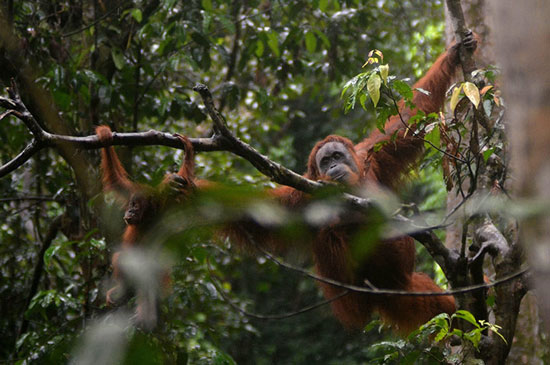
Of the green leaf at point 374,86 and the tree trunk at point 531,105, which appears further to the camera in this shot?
the green leaf at point 374,86

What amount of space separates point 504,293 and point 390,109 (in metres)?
1.06

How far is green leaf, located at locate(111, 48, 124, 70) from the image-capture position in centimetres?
A: 454

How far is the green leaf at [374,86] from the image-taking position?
2524 mm

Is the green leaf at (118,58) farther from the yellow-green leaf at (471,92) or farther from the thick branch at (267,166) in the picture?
the yellow-green leaf at (471,92)

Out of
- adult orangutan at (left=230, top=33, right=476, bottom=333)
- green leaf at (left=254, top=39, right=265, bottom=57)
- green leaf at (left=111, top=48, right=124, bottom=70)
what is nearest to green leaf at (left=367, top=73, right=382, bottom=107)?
adult orangutan at (left=230, top=33, right=476, bottom=333)

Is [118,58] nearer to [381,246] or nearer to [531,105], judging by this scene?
[381,246]

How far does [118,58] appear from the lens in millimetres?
4602

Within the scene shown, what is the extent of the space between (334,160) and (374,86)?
150 centimetres

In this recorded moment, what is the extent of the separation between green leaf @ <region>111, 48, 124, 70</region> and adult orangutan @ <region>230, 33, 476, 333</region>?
1.72 m

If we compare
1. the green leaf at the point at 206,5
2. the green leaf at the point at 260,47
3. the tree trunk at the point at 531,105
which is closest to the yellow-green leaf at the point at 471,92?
the tree trunk at the point at 531,105

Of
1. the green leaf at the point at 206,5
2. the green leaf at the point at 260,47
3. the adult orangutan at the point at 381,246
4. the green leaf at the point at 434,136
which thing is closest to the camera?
the green leaf at the point at 434,136

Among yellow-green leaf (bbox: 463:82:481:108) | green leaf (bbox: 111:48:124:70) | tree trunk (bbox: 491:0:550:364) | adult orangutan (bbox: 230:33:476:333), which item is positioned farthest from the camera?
green leaf (bbox: 111:48:124:70)

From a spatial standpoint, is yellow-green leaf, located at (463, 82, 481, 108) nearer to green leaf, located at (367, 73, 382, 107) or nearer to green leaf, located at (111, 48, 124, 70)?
green leaf, located at (367, 73, 382, 107)

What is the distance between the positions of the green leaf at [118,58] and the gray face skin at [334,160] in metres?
1.76
